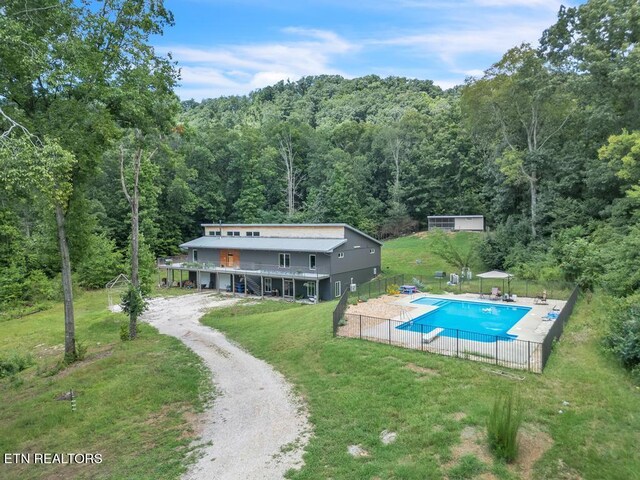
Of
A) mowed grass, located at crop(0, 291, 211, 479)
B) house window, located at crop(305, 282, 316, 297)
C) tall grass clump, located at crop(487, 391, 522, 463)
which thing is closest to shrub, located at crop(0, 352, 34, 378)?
mowed grass, located at crop(0, 291, 211, 479)

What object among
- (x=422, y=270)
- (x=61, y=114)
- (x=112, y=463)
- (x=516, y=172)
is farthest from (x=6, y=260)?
(x=516, y=172)

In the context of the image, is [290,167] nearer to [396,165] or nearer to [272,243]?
[396,165]

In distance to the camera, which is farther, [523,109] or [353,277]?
[523,109]

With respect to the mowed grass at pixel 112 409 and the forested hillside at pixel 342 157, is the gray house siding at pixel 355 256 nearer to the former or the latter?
the forested hillside at pixel 342 157

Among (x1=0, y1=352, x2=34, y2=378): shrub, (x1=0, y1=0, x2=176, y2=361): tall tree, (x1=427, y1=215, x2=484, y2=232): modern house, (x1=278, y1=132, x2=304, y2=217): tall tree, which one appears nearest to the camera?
(x1=0, y1=0, x2=176, y2=361): tall tree

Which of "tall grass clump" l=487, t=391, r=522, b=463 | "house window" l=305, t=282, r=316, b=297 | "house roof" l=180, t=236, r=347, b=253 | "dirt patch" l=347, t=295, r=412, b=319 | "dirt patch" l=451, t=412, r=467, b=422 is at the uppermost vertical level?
"house roof" l=180, t=236, r=347, b=253

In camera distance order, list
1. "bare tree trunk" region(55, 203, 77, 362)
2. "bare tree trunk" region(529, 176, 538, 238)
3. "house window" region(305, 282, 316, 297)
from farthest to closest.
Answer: "bare tree trunk" region(529, 176, 538, 238), "house window" region(305, 282, 316, 297), "bare tree trunk" region(55, 203, 77, 362)

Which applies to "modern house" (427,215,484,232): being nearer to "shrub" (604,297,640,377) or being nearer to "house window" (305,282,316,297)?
"house window" (305,282,316,297)

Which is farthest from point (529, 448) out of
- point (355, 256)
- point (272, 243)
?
point (272, 243)
